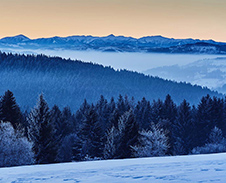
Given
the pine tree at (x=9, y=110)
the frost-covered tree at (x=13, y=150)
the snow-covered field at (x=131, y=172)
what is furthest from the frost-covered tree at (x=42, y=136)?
the snow-covered field at (x=131, y=172)

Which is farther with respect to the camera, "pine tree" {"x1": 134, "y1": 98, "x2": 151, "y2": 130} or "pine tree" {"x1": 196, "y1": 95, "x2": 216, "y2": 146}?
"pine tree" {"x1": 134, "y1": 98, "x2": 151, "y2": 130}

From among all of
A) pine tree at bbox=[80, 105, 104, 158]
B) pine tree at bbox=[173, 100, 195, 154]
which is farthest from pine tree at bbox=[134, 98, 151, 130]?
pine tree at bbox=[80, 105, 104, 158]

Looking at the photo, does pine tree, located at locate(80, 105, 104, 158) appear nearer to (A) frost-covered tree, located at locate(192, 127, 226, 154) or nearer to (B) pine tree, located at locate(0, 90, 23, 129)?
(B) pine tree, located at locate(0, 90, 23, 129)

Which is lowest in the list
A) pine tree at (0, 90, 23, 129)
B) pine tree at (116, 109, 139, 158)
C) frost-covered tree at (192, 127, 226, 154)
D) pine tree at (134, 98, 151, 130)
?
frost-covered tree at (192, 127, 226, 154)

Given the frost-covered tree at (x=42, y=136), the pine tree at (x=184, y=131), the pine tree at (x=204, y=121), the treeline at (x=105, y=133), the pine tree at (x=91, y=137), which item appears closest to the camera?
the treeline at (x=105, y=133)

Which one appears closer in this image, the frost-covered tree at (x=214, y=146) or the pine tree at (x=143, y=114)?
the frost-covered tree at (x=214, y=146)

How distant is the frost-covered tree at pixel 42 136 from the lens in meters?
29.2

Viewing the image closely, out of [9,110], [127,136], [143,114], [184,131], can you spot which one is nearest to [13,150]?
[9,110]

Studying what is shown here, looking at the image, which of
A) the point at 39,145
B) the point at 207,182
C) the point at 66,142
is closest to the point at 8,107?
the point at 39,145

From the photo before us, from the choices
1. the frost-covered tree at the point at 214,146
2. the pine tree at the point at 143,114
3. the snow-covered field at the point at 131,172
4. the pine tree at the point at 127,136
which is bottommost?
the frost-covered tree at the point at 214,146

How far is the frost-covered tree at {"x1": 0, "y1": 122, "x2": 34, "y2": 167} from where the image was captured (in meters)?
25.4

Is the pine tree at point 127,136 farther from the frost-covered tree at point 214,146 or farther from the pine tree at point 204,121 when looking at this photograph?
the pine tree at point 204,121

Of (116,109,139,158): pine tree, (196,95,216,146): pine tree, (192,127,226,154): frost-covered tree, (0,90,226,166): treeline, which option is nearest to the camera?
(0,90,226,166): treeline

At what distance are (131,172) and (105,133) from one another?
30173 millimetres
